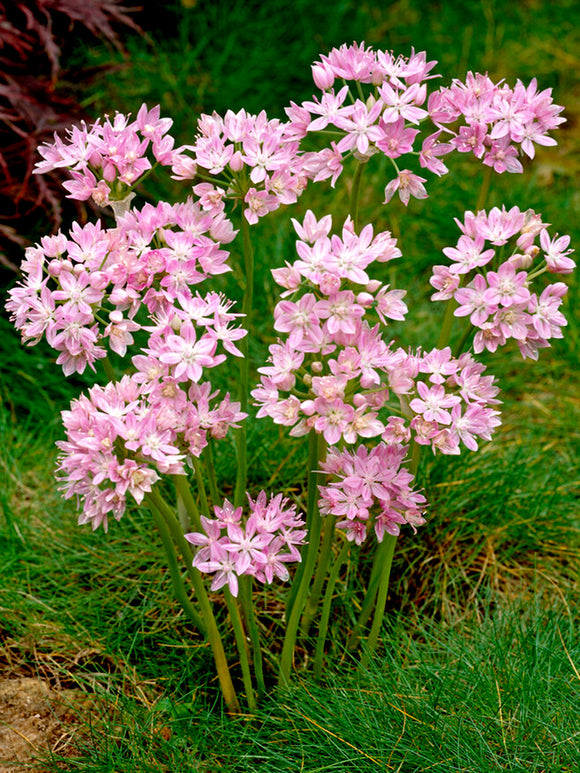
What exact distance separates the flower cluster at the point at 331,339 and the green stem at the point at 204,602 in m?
0.33

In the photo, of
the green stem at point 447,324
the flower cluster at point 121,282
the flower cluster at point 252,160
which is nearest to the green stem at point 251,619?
the flower cluster at point 121,282

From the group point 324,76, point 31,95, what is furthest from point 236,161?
point 31,95

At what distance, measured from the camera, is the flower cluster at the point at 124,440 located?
146 cm

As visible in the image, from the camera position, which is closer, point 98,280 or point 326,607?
point 98,280

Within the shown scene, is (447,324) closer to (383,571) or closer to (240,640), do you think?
(383,571)

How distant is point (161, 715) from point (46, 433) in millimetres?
1285

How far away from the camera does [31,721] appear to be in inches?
79.4

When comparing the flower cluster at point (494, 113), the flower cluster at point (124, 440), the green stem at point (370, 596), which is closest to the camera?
the flower cluster at point (124, 440)

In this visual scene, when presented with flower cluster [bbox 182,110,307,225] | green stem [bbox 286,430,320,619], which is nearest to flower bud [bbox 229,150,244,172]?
flower cluster [bbox 182,110,307,225]

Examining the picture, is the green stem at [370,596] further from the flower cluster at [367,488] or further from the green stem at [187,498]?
the green stem at [187,498]

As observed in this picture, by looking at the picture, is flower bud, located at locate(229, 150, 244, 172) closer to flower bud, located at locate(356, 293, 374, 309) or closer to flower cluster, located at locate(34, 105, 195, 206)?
flower cluster, located at locate(34, 105, 195, 206)

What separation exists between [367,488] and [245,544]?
25 cm

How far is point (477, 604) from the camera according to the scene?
2342mm

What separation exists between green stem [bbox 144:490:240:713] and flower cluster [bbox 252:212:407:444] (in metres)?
0.33
